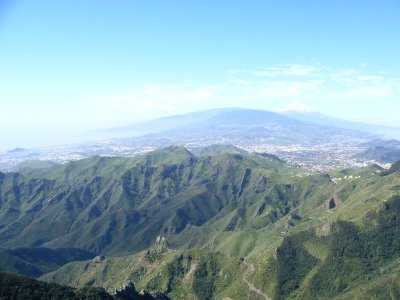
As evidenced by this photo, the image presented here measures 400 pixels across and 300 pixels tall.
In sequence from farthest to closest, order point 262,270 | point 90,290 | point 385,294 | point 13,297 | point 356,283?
point 262,270, point 356,283, point 385,294, point 90,290, point 13,297

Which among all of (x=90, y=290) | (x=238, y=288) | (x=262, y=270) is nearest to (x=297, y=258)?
(x=262, y=270)

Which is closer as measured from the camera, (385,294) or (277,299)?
(385,294)

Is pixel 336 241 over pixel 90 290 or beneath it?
beneath

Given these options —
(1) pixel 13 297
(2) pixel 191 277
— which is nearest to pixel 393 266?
(2) pixel 191 277

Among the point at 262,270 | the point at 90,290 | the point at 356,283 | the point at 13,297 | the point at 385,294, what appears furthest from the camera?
the point at 262,270

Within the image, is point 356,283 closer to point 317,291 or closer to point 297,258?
point 317,291

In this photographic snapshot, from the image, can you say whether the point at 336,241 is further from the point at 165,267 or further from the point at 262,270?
the point at 165,267

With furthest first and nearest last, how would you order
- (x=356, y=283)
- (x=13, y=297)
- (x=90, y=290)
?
(x=356, y=283)
(x=90, y=290)
(x=13, y=297)

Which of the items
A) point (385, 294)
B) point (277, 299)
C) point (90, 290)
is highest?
point (90, 290)

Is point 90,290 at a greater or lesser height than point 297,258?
greater
